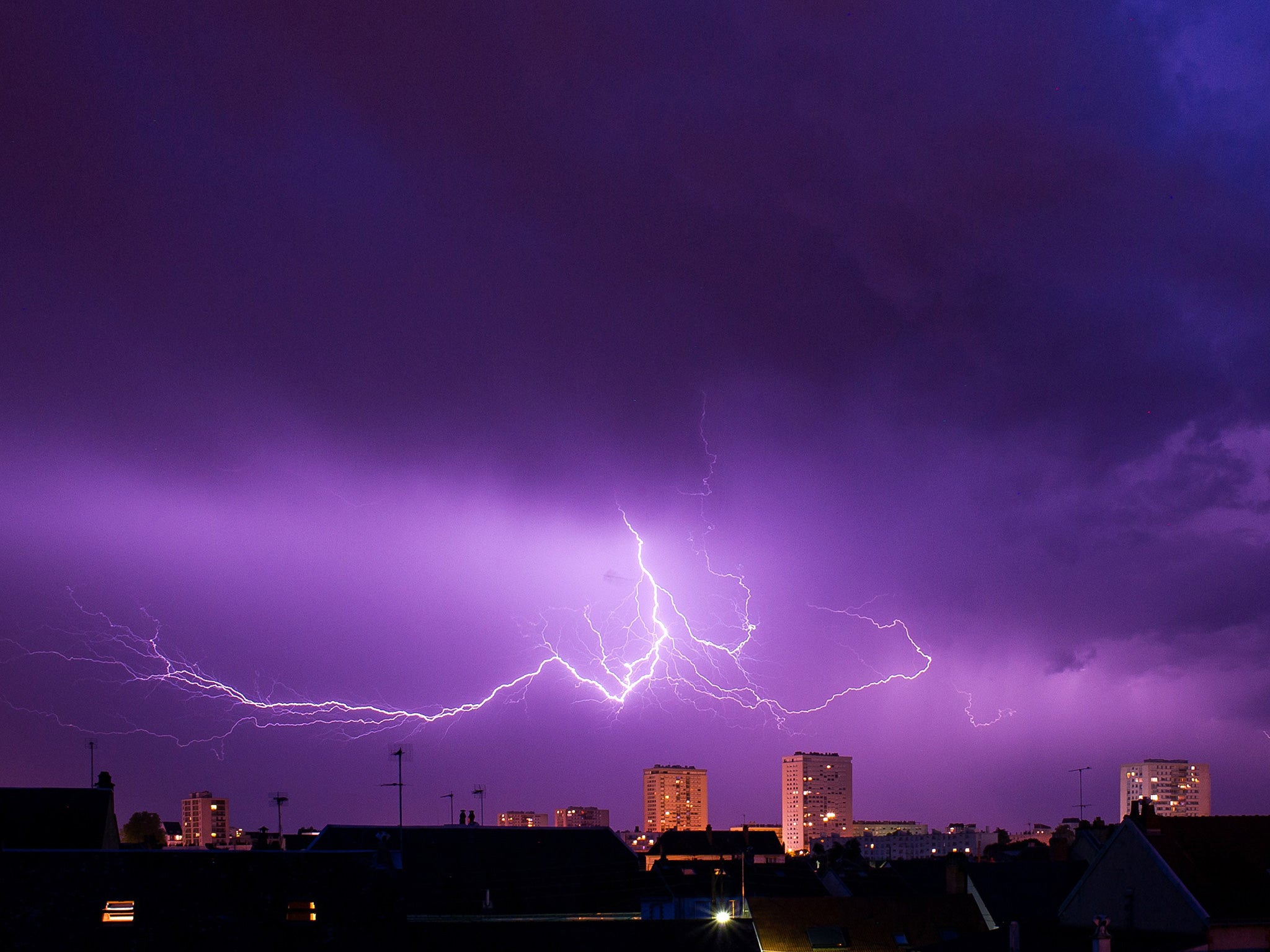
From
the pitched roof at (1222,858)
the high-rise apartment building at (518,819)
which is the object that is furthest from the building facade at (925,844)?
the pitched roof at (1222,858)

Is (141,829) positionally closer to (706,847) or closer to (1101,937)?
(706,847)

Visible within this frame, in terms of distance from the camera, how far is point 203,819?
6156 inches

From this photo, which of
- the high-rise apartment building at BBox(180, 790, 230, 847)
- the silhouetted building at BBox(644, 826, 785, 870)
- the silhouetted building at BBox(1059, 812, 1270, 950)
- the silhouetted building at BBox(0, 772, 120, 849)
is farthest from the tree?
the silhouetted building at BBox(1059, 812, 1270, 950)

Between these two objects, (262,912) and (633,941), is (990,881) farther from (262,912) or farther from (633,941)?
(262,912)

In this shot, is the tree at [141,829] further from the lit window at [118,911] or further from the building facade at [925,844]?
the building facade at [925,844]

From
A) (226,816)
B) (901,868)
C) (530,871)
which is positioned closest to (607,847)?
(530,871)

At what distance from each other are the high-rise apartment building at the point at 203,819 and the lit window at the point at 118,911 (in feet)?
352

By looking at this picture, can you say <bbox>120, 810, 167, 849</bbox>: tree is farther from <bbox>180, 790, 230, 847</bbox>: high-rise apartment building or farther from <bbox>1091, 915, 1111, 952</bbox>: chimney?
<bbox>1091, 915, 1111, 952</bbox>: chimney

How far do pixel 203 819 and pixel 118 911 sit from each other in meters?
142

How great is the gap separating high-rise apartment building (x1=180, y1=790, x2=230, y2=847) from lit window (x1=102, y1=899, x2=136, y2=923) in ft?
352

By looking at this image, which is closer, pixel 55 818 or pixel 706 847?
pixel 55 818

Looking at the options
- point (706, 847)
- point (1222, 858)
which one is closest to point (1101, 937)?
point (1222, 858)

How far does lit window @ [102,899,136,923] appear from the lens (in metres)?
26.4

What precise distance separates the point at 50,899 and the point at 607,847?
3388 cm
